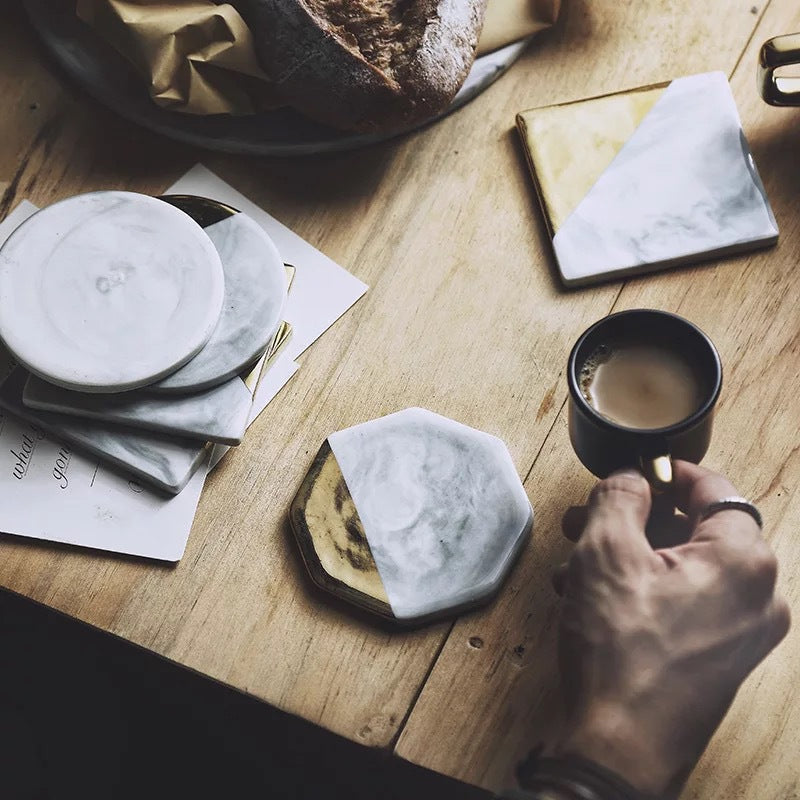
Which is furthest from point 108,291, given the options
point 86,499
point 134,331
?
point 86,499

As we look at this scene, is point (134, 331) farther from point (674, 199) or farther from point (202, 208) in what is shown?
point (674, 199)

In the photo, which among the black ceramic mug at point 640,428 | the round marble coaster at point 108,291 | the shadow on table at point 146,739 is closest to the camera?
the black ceramic mug at point 640,428

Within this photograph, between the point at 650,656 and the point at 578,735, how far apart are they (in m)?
0.07

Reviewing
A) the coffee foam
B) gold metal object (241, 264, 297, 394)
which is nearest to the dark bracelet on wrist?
the coffee foam

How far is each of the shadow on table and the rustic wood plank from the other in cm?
38

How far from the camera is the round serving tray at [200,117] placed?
0.83 metres

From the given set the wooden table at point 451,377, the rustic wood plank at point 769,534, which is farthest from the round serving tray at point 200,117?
the rustic wood plank at point 769,534

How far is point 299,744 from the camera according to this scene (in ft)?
3.42

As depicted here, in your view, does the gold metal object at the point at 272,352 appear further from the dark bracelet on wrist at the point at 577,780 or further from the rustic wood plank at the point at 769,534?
the dark bracelet on wrist at the point at 577,780

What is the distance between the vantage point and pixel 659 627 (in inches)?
24.1

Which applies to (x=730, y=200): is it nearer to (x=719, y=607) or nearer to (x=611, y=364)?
(x=611, y=364)

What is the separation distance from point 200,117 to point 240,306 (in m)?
0.20

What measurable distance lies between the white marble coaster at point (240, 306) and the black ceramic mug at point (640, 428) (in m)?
0.25

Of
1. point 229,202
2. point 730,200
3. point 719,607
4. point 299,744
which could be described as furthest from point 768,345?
point 299,744
